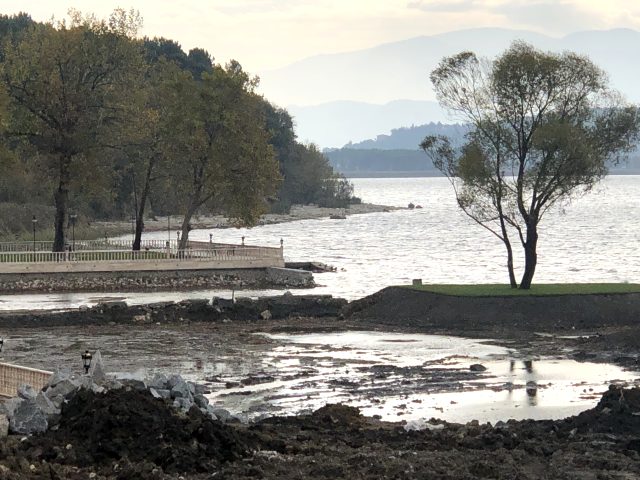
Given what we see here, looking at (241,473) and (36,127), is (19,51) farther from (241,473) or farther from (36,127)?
(241,473)

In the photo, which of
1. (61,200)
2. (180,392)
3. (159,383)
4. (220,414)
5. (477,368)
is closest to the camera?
(180,392)

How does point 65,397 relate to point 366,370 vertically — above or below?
above

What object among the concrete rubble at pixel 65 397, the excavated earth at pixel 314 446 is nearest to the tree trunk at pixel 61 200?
the excavated earth at pixel 314 446

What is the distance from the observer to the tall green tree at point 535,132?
51781 mm

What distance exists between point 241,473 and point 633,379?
1757cm

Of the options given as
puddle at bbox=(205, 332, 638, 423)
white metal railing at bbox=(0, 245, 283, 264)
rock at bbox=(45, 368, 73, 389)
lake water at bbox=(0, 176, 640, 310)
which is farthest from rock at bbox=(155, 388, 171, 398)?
white metal railing at bbox=(0, 245, 283, 264)

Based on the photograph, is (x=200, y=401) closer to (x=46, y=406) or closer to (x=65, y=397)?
(x=65, y=397)

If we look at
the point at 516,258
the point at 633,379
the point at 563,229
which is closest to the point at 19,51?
the point at 516,258

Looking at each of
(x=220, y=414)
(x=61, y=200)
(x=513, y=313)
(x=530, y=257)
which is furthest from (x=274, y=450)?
(x=61, y=200)

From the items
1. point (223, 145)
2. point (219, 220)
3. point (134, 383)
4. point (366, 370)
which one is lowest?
point (366, 370)

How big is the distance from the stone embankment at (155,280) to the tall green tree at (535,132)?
733 inches

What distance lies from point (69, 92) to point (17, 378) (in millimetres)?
45860

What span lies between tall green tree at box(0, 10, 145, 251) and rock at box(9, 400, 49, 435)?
49149 millimetres

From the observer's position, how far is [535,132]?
51.7 meters
